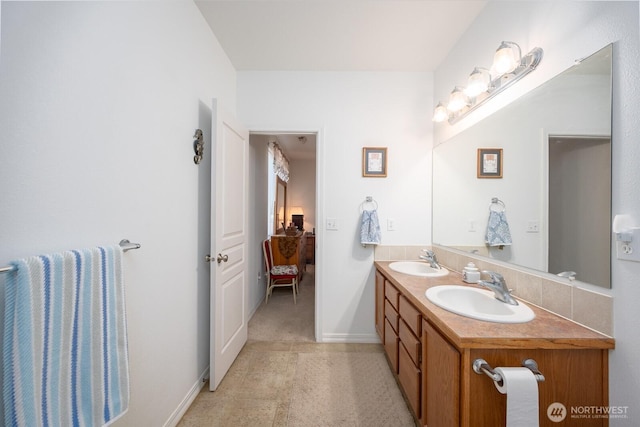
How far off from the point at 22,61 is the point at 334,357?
7.79 feet

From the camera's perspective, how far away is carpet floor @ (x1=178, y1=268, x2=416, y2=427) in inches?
57.8

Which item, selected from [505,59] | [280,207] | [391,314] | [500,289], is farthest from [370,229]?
[280,207]

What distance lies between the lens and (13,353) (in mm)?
616

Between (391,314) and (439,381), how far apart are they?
0.72 meters

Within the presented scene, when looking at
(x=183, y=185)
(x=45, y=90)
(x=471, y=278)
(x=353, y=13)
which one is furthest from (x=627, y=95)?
(x=183, y=185)

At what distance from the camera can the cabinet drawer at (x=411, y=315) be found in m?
1.28

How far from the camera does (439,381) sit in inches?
41.1

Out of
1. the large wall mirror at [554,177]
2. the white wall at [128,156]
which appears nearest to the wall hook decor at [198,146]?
the white wall at [128,156]

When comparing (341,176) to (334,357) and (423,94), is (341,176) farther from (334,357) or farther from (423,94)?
(334,357)

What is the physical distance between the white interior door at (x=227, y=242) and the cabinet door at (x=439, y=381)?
4.41ft

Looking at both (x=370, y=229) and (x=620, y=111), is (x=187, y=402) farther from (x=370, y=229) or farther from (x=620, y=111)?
(x=620, y=111)

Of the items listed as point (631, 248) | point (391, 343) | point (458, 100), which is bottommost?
point (391, 343)

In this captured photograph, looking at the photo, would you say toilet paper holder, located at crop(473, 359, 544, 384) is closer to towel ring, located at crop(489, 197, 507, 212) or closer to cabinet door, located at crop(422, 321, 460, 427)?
cabinet door, located at crop(422, 321, 460, 427)

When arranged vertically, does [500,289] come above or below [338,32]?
below
